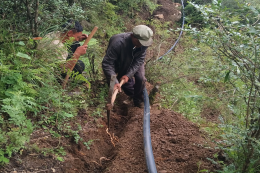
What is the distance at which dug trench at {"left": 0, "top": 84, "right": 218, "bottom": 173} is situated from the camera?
2.25 meters

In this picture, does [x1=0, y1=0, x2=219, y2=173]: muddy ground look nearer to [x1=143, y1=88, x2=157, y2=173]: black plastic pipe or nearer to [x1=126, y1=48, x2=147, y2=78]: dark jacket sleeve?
[x1=143, y1=88, x2=157, y2=173]: black plastic pipe

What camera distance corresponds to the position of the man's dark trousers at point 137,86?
13.1 ft

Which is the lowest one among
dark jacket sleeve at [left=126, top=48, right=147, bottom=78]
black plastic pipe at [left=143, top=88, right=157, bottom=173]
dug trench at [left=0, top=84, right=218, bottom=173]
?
dug trench at [left=0, top=84, right=218, bottom=173]

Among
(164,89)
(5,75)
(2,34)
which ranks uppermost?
(2,34)

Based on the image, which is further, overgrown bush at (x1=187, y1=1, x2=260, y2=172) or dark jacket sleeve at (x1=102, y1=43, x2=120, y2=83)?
dark jacket sleeve at (x1=102, y1=43, x2=120, y2=83)

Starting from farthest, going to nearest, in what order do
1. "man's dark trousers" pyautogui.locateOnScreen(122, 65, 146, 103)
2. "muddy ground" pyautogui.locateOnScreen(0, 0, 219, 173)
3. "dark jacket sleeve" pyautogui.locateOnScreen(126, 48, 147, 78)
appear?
1. "man's dark trousers" pyautogui.locateOnScreen(122, 65, 146, 103)
2. "dark jacket sleeve" pyautogui.locateOnScreen(126, 48, 147, 78)
3. "muddy ground" pyautogui.locateOnScreen(0, 0, 219, 173)

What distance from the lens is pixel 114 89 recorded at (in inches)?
127

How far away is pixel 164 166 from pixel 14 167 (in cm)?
165

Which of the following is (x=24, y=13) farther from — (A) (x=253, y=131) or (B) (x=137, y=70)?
(A) (x=253, y=131)

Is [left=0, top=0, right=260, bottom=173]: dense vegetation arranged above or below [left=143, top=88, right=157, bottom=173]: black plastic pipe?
above

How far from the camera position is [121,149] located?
2.85 meters

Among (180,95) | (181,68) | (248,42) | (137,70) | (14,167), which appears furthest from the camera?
(181,68)

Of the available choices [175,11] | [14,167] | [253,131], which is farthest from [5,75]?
[175,11]

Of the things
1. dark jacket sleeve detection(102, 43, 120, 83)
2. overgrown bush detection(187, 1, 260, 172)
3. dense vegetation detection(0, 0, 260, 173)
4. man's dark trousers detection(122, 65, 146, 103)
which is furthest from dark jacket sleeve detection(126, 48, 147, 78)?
overgrown bush detection(187, 1, 260, 172)
